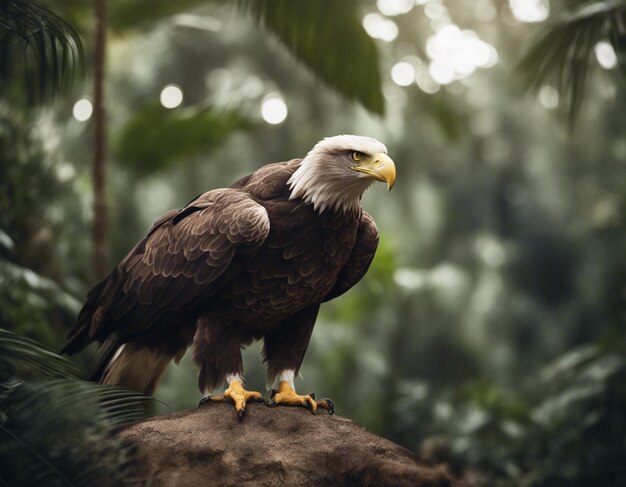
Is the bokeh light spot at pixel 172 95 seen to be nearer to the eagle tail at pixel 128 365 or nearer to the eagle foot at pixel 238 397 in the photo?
the eagle tail at pixel 128 365

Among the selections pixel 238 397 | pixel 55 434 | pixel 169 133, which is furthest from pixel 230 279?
pixel 169 133

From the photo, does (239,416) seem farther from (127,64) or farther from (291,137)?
(127,64)

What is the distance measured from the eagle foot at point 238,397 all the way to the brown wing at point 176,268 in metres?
0.43

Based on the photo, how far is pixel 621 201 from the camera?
28.9ft

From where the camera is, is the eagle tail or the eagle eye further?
the eagle tail

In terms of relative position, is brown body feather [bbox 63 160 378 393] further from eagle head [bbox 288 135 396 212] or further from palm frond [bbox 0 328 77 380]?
Answer: palm frond [bbox 0 328 77 380]

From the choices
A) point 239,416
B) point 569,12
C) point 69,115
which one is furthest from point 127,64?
point 239,416

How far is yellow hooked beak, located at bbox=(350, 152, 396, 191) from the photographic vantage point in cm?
327

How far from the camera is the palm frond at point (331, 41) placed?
5.62m

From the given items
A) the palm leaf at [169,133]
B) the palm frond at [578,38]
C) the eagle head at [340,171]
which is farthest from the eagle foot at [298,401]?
the palm leaf at [169,133]

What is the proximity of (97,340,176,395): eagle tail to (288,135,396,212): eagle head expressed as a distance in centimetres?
119

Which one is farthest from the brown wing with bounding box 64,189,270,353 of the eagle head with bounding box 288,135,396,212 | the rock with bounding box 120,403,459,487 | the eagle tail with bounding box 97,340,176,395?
the rock with bounding box 120,403,459,487

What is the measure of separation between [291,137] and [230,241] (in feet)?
19.3

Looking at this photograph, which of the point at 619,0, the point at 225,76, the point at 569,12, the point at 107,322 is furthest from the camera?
the point at 225,76
